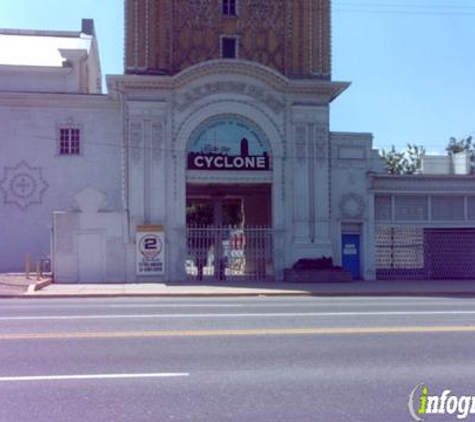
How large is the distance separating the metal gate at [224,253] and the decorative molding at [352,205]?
3.29 m

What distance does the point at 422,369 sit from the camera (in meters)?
9.10

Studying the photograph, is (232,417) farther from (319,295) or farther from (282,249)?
(282,249)

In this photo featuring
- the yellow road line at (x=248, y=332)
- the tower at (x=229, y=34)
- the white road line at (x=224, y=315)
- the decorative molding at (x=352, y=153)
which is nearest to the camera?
the yellow road line at (x=248, y=332)

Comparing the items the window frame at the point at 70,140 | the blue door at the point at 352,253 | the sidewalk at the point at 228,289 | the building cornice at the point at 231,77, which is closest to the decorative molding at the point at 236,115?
the building cornice at the point at 231,77

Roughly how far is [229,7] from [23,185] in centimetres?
1169

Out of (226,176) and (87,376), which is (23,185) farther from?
(87,376)

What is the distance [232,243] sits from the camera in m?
33.1

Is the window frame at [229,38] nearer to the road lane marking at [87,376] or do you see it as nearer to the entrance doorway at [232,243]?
the entrance doorway at [232,243]

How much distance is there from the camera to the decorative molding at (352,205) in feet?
103

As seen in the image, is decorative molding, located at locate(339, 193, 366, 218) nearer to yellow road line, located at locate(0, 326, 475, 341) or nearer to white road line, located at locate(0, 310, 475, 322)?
white road line, located at locate(0, 310, 475, 322)

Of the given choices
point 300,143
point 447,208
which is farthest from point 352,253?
point 300,143

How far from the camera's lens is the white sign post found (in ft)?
96.6

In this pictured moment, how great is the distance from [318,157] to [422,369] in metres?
22.4

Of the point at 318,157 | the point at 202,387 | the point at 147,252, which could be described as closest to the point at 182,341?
the point at 202,387
